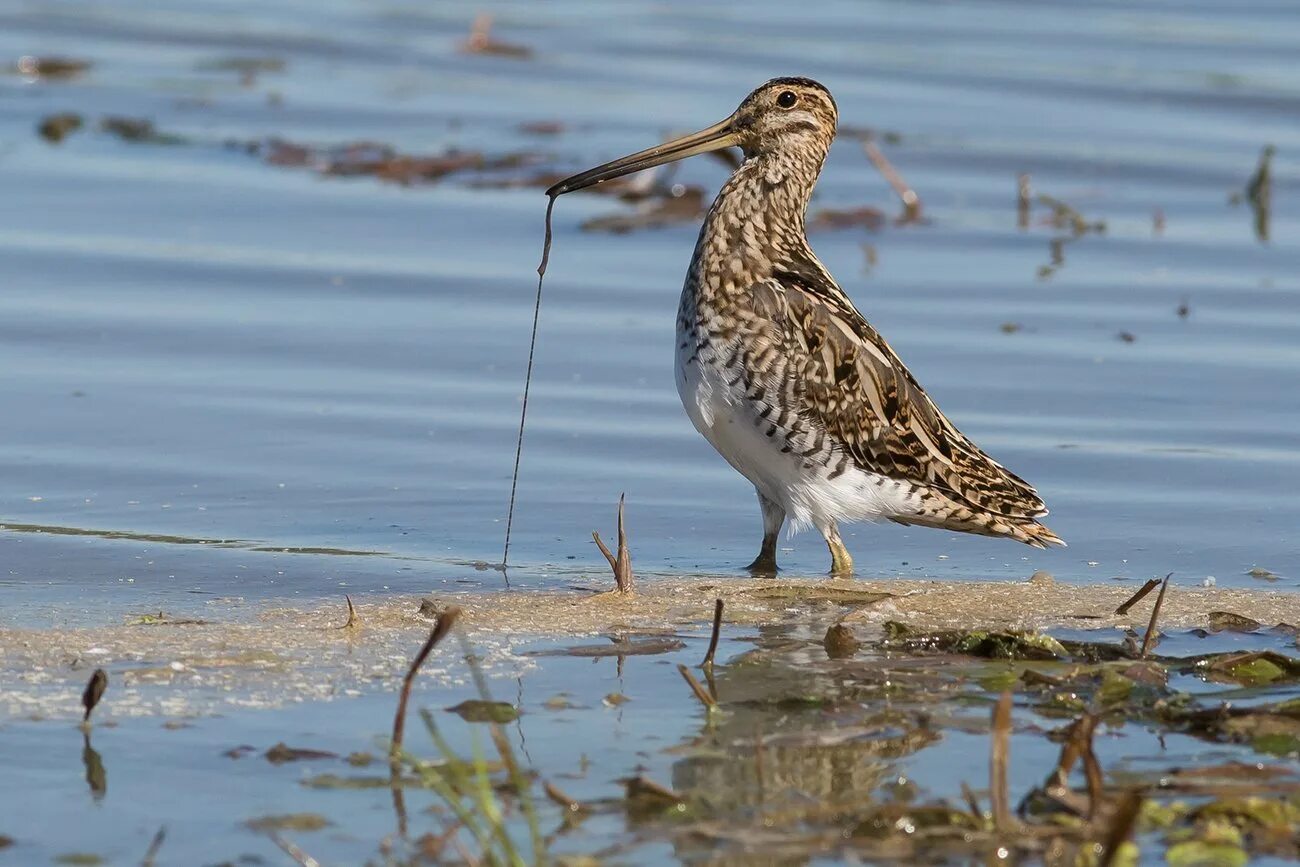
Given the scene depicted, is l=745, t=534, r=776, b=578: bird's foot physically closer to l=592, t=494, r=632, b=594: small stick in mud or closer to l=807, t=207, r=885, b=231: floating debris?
l=592, t=494, r=632, b=594: small stick in mud

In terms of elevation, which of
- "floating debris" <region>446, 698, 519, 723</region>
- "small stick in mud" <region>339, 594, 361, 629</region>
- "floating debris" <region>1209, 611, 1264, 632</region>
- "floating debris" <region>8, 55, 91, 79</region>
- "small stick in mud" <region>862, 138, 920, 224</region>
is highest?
"floating debris" <region>8, 55, 91, 79</region>

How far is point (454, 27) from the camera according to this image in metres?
19.8

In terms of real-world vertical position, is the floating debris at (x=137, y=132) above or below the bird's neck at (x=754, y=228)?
above

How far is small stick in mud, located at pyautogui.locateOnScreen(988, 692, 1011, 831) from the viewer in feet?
13.5

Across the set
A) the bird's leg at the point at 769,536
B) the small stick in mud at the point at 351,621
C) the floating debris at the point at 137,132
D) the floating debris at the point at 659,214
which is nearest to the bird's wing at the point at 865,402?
the bird's leg at the point at 769,536

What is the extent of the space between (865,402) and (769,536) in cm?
56

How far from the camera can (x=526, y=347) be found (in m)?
10.2

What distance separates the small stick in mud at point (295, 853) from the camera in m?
4.05

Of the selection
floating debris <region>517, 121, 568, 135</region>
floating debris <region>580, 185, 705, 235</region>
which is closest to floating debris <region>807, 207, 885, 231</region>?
floating debris <region>580, 185, 705, 235</region>

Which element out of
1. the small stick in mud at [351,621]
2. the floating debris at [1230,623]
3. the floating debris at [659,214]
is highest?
the floating debris at [659,214]

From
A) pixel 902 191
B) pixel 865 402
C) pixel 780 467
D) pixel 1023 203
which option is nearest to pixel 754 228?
pixel 865 402

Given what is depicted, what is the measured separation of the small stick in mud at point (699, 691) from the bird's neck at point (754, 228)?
2355mm

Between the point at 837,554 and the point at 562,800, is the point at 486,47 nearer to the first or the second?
the point at 837,554

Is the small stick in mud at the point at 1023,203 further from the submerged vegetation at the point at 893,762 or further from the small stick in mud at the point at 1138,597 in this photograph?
the submerged vegetation at the point at 893,762
